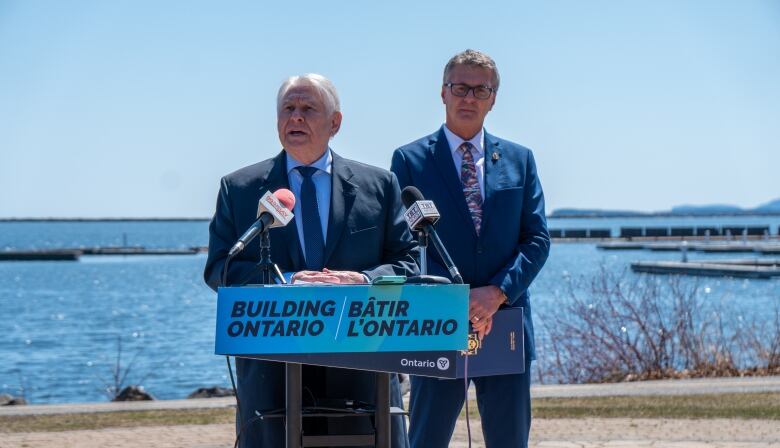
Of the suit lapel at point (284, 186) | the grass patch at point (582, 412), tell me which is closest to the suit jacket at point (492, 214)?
the suit lapel at point (284, 186)

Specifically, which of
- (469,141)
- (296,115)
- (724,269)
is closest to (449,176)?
(469,141)

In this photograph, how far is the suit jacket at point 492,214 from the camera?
16.6 feet

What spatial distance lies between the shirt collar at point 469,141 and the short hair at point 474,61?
227mm

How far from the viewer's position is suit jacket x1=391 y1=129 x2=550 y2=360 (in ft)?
16.6

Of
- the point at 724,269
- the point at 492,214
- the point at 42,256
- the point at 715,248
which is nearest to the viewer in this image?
the point at 492,214

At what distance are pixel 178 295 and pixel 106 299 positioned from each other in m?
3.56

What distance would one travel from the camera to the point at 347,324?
144 inches

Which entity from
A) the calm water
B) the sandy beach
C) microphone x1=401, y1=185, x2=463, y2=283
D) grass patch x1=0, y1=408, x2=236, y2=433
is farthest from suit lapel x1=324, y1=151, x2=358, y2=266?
the calm water

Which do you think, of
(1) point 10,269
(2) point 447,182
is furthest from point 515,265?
(1) point 10,269

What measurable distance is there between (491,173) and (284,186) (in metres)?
1.13

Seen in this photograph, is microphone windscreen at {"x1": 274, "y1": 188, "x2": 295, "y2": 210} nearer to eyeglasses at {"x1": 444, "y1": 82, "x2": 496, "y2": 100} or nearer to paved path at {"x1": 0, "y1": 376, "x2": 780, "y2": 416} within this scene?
eyeglasses at {"x1": 444, "y1": 82, "x2": 496, "y2": 100}

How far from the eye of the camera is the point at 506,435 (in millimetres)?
5004

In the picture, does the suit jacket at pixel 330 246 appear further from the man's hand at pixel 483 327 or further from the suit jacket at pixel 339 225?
the man's hand at pixel 483 327

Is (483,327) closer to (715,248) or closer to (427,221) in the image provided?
(427,221)
